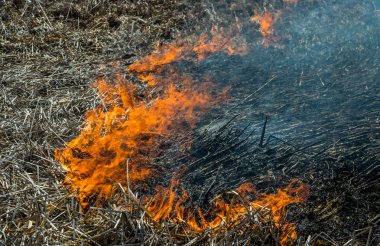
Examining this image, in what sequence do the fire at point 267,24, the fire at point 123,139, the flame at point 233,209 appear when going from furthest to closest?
Result: the fire at point 267,24 → the fire at point 123,139 → the flame at point 233,209

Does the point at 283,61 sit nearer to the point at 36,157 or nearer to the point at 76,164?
the point at 76,164

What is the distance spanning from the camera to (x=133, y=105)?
12.9 ft

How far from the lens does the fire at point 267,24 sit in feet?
12.9

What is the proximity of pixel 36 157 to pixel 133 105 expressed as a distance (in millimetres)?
877

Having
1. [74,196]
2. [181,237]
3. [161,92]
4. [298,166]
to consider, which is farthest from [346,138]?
[74,196]

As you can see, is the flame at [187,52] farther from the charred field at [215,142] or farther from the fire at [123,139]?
the fire at [123,139]

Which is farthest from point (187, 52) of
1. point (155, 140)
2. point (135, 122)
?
point (155, 140)

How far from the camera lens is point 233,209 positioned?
2959mm

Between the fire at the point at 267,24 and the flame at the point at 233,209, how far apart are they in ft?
4.56

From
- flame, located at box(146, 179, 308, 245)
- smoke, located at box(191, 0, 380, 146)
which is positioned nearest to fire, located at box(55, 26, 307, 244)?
flame, located at box(146, 179, 308, 245)

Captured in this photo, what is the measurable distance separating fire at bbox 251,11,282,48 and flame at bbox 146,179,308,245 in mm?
1389

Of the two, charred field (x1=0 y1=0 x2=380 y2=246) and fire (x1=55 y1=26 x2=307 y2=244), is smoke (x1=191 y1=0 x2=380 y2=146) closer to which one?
charred field (x1=0 y1=0 x2=380 y2=246)

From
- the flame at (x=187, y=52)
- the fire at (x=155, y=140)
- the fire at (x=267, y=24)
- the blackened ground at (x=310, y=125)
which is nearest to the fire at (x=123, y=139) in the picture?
the fire at (x=155, y=140)

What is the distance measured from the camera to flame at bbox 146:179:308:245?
287 centimetres
